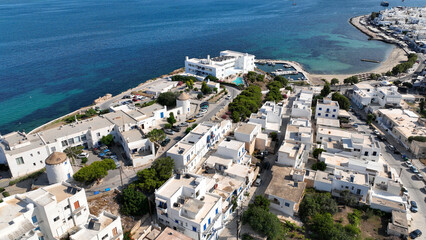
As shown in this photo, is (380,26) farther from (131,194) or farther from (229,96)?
(131,194)

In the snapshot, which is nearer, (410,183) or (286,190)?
(286,190)

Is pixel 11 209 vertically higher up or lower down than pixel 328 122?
higher up

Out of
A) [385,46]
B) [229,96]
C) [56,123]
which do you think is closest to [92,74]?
[56,123]

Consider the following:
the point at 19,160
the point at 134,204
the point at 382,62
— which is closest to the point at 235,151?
the point at 134,204

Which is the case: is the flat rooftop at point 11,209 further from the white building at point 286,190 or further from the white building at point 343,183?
the white building at point 343,183

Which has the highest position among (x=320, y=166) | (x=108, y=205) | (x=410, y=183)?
(x=108, y=205)

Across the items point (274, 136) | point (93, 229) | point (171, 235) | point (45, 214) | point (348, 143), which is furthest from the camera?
point (274, 136)

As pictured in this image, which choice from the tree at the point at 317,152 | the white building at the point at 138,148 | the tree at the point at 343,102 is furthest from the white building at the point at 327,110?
the white building at the point at 138,148

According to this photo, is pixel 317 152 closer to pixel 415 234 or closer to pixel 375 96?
pixel 415 234
